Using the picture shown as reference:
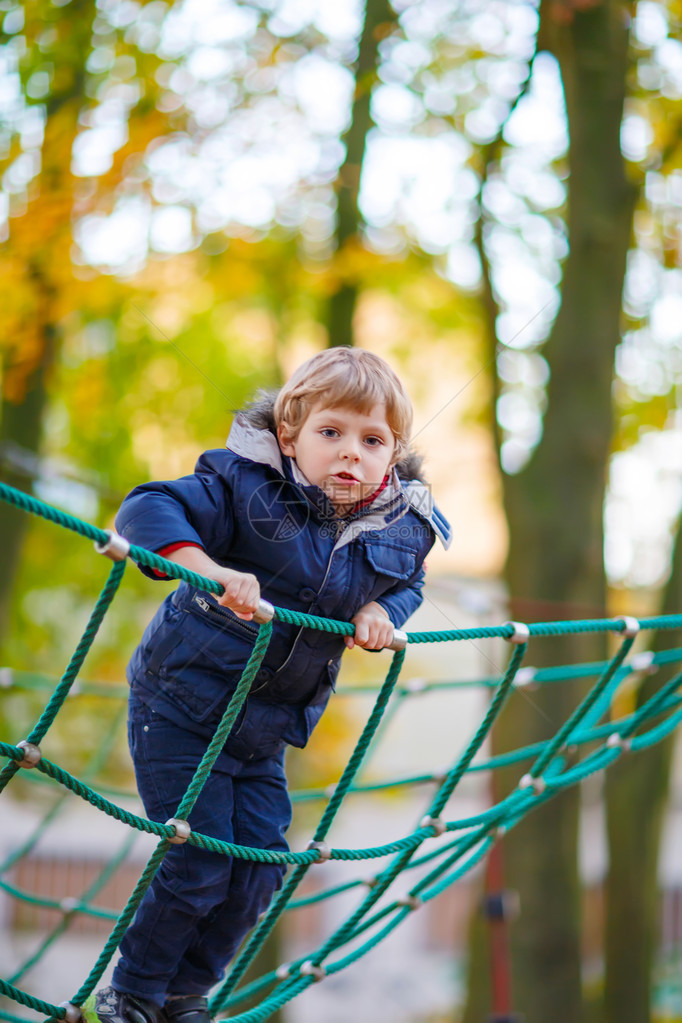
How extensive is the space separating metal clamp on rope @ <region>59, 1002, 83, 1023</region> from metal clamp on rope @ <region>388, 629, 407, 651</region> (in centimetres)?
60

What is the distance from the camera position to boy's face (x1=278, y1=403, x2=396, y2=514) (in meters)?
1.25

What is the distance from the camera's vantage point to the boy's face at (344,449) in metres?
1.25

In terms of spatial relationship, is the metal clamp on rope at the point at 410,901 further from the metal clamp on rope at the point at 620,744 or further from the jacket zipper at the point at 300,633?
the jacket zipper at the point at 300,633

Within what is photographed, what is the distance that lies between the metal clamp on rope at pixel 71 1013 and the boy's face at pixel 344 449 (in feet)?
2.36

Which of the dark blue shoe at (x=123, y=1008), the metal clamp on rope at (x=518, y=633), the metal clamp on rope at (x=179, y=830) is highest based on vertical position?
the metal clamp on rope at (x=518, y=633)

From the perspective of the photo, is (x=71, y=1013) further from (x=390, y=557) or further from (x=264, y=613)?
(x=390, y=557)

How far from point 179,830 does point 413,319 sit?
5507 millimetres

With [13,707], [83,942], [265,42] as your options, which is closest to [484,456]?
[265,42]

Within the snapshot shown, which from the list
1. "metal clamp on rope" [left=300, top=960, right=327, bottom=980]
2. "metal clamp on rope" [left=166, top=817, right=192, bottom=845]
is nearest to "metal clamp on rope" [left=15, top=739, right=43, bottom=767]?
"metal clamp on rope" [left=166, top=817, right=192, bottom=845]

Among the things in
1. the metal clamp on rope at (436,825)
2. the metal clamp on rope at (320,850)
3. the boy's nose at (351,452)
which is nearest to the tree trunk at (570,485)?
the metal clamp on rope at (436,825)

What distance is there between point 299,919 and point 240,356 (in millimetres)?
4995

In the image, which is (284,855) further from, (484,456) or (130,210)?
(484,456)

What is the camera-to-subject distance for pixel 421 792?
10.1 meters

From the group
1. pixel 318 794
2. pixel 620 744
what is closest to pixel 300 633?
pixel 620 744
